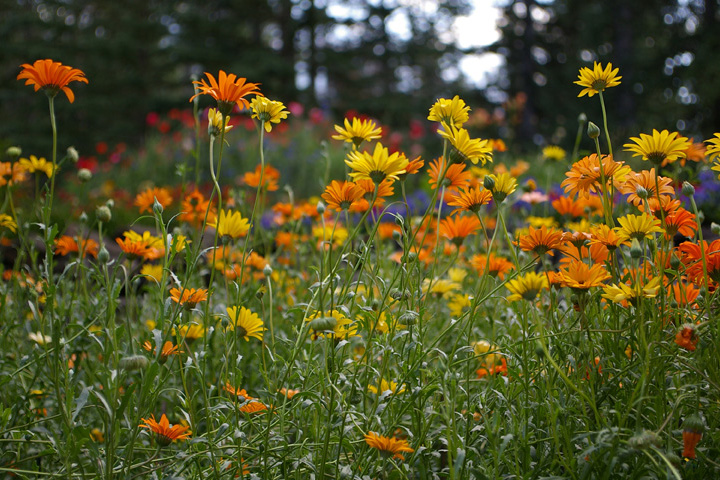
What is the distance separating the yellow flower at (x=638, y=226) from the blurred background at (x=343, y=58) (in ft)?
32.1

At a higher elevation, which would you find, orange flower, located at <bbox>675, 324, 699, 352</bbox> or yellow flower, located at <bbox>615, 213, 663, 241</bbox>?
yellow flower, located at <bbox>615, 213, 663, 241</bbox>

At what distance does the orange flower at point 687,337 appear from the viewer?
1016 mm

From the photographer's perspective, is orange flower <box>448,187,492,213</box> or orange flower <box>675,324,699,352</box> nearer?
orange flower <box>675,324,699,352</box>

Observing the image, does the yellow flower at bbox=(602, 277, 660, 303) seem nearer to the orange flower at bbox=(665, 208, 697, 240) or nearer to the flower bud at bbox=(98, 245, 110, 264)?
the orange flower at bbox=(665, 208, 697, 240)

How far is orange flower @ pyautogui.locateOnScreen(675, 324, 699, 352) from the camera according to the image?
1016 mm

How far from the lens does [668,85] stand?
11.8 metres

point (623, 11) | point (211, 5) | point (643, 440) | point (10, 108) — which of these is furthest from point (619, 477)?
point (10, 108)

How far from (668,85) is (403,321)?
1255 cm

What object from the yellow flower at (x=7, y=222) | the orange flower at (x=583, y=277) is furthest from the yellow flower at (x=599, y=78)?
the yellow flower at (x=7, y=222)

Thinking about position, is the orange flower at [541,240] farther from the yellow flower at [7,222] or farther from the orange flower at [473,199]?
the yellow flower at [7,222]

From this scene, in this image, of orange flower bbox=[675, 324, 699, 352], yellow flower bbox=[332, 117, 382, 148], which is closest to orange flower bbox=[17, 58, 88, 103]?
yellow flower bbox=[332, 117, 382, 148]

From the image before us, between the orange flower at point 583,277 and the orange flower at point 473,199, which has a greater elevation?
the orange flower at point 473,199

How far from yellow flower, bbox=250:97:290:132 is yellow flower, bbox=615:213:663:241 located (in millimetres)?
684

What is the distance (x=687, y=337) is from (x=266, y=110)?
88 centimetres
